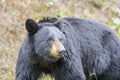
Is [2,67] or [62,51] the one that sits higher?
[62,51]

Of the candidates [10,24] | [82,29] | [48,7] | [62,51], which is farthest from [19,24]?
[62,51]

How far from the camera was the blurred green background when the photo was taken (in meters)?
10.6

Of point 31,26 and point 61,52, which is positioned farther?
point 31,26

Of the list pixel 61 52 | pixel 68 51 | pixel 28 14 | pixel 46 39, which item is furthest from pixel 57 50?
pixel 28 14

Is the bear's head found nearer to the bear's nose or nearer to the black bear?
the black bear

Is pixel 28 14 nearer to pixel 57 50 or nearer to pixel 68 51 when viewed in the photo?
pixel 68 51

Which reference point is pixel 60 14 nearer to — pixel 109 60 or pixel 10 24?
pixel 10 24

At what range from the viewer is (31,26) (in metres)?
8.02

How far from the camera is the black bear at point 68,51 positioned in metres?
7.97

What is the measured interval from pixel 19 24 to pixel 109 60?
308 centimetres

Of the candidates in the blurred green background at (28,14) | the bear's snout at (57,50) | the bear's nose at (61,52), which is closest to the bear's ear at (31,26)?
the bear's snout at (57,50)

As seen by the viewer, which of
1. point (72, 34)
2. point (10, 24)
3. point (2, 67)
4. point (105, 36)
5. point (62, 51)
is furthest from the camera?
point (10, 24)

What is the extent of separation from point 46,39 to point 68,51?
495 mm

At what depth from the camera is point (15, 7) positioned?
1180 cm
